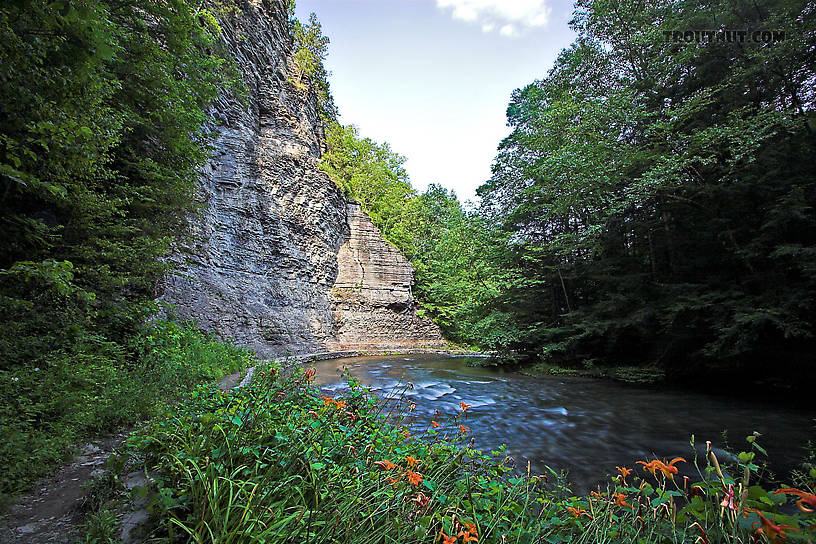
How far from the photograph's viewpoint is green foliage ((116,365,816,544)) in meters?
1.68

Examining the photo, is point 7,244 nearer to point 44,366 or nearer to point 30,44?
point 44,366

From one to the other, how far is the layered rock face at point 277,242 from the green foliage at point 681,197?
1157 cm

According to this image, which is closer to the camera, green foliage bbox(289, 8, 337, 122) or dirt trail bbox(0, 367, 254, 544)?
dirt trail bbox(0, 367, 254, 544)

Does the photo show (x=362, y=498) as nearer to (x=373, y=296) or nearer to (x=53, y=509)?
(x=53, y=509)

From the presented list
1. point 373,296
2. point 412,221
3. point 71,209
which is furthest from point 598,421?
point 412,221

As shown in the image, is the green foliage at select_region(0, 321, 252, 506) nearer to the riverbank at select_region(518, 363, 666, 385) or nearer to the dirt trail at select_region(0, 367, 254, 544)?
the dirt trail at select_region(0, 367, 254, 544)

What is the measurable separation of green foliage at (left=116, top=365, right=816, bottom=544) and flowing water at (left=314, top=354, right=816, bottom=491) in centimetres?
135

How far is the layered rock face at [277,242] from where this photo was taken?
14.3 metres

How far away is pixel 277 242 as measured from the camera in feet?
61.2

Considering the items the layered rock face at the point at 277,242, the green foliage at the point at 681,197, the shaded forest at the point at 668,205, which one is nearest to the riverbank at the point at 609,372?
the shaded forest at the point at 668,205

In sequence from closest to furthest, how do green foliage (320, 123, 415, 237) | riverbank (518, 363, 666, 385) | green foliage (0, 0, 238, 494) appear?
green foliage (0, 0, 238, 494) < riverbank (518, 363, 666, 385) < green foliage (320, 123, 415, 237)

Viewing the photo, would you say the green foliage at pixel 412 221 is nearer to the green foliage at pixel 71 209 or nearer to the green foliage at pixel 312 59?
the green foliage at pixel 312 59

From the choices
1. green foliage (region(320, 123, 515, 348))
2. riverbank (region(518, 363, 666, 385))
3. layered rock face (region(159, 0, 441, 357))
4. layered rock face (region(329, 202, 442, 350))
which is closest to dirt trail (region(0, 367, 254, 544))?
layered rock face (region(159, 0, 441, 357))

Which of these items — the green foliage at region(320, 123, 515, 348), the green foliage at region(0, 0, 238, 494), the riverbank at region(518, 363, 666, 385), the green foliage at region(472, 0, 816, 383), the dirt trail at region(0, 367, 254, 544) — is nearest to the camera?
the dirt trail at region(0, 367, 254, 544)
